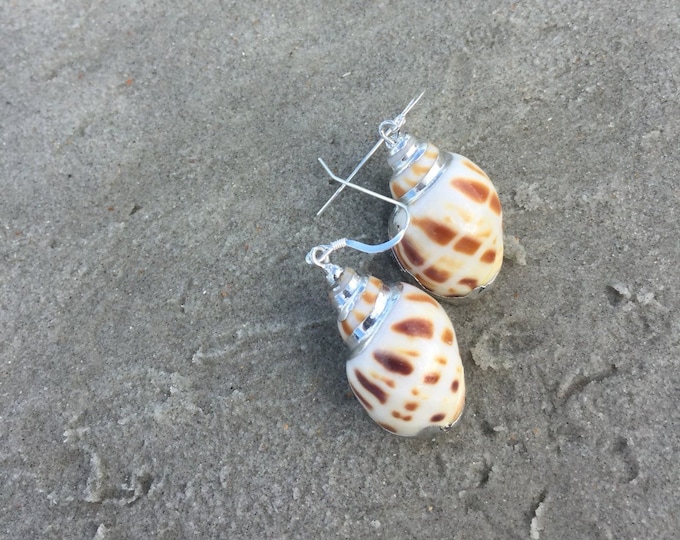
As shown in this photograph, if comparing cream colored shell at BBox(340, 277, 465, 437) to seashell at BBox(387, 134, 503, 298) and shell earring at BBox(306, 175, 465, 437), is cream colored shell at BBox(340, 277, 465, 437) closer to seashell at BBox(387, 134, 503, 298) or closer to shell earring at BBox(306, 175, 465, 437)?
shell earring at BBox(306, 175, 465, 437)

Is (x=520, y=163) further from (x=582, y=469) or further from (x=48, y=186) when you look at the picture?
(x=48, y=186)

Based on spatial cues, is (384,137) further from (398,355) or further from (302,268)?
(398,355)

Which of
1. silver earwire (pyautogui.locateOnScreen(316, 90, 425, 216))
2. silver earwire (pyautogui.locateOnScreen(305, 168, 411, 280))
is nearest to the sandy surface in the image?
silver earwire (pyautogui.locateOnScreen(316, 90, 425, 216))

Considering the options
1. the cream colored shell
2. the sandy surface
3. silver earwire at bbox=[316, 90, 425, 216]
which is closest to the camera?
the cream colored shell

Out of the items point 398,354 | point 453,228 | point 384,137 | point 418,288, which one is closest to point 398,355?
point 398,354

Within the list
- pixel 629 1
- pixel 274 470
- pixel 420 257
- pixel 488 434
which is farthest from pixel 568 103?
pixel 274 470

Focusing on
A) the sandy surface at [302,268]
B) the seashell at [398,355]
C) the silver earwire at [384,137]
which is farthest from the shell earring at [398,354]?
the silver earwire at [384,137]

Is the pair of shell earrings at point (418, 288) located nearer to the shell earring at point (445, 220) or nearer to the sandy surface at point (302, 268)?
the shell earring at point (445, 220)
